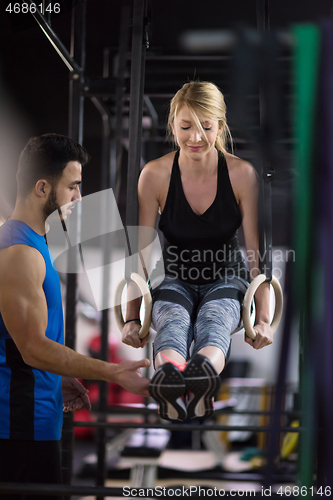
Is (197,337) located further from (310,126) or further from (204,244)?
(310,126)

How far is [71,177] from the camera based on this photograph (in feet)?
4.93

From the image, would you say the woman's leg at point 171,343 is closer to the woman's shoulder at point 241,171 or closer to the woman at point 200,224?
the woman at point 200,224

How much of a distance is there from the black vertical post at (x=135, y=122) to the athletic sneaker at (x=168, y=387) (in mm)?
324

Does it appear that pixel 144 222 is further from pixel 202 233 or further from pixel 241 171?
pixel 241 171

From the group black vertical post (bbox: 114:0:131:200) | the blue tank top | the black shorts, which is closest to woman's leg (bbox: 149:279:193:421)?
the blue tank top

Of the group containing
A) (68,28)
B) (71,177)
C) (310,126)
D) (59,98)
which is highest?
(68,28)

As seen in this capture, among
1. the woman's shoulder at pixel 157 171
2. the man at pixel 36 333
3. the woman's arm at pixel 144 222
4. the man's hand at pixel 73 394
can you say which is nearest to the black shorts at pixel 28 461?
the man at pixel 36 333

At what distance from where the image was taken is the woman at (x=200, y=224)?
1.47 m

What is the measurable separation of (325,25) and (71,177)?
0.93 metres

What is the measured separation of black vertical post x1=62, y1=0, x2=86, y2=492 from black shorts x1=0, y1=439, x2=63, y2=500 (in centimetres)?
53

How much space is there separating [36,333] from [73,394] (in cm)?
47

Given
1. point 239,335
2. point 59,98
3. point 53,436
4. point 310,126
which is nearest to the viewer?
point 310,126

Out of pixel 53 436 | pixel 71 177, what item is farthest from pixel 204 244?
pixel 53 436

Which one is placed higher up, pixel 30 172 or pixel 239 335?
pixel 30 172
